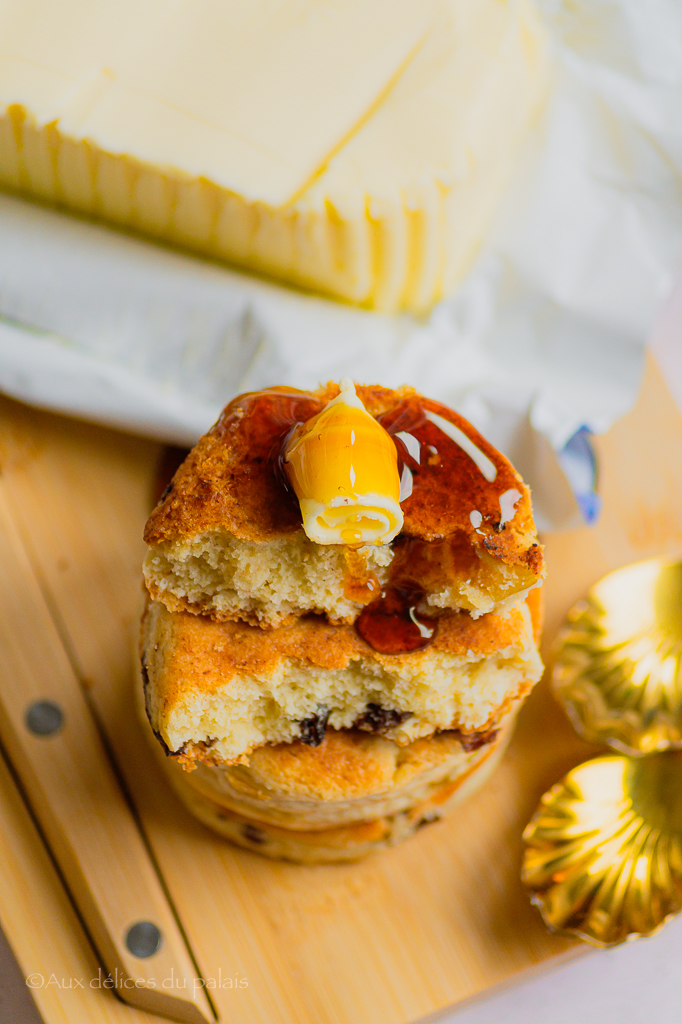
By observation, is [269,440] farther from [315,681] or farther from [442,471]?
[315,681]

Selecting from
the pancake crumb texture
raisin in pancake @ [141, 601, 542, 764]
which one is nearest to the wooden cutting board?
raisin in pancake @ [141, 601, 542, 764]

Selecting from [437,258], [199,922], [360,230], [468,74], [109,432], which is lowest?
[199,922]

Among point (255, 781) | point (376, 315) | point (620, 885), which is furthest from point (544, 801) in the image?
point (376, 315)

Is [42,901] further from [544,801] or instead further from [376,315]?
[376,315]

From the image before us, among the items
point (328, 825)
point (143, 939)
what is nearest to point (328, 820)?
point (328, 825)

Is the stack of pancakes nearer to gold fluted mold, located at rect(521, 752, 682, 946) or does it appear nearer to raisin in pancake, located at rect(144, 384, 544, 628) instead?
raisin in pancake, located at rect(144, 384, 544, 628)

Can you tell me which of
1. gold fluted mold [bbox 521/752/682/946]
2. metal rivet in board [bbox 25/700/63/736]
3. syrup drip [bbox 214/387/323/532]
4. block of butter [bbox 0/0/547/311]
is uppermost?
block of butter [bbox 0/0/547/311]

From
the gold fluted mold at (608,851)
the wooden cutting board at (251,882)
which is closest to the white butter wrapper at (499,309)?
the wooden cutting board at (251,882)
